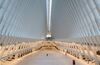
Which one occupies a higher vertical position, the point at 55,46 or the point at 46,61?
the point at 55,46

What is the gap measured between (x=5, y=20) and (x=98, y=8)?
19.4 ft

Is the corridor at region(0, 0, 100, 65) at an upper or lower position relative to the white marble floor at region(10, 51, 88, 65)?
upper

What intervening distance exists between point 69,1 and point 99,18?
39.1 feet

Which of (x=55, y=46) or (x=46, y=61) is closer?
(x=46, y=61)

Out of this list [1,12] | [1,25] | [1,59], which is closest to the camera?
[1,59]

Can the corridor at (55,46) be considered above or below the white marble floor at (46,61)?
above

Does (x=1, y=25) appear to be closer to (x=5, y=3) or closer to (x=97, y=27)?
(x=5, y=3)

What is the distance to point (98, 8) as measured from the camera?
13562 mm

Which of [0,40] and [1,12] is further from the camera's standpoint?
[0,40]

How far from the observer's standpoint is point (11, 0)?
1428 centimetres

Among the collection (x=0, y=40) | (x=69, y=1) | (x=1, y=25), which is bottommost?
(x=0, y=40)

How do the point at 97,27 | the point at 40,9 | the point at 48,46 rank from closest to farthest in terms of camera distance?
the point at 97,27
the point at 40,9
the point at 48,46

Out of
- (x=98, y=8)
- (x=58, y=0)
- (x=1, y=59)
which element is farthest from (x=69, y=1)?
(x=1, y=59)

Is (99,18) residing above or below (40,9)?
below
